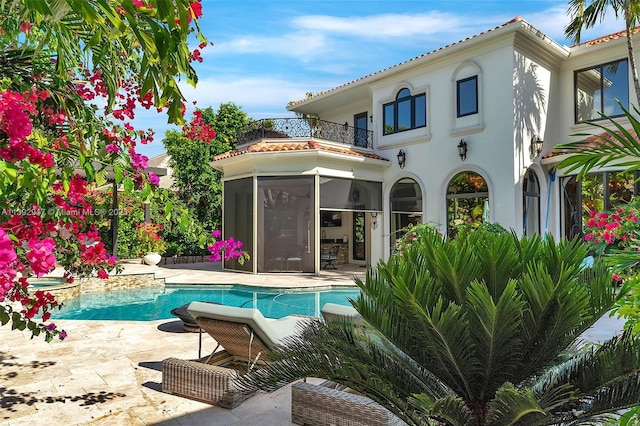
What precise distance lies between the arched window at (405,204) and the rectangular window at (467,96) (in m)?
3.63

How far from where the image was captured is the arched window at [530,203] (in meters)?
15.4

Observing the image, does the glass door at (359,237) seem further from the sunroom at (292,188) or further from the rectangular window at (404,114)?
the rectangular window at (404,114)

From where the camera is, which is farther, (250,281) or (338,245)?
(338,245)

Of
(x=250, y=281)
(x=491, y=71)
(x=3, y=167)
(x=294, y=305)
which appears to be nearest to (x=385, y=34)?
(x=491, y=71)

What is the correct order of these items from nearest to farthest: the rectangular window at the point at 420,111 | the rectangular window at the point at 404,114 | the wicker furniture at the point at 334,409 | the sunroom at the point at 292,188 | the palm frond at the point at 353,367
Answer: the palm frond at the point at 353,367 → the wicker furniture at the point at 334,409 → the sunroom at the point at 292,188 → the rectangular window at the point at 420,111 → the rectangular window at the point at 404,114

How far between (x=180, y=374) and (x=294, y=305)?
7.41 m

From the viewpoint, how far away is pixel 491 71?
15188 mm

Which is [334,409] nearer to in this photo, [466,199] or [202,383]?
[202,383]

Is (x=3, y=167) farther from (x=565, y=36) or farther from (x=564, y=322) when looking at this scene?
(x=565, y=36)

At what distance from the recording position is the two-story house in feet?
49.2

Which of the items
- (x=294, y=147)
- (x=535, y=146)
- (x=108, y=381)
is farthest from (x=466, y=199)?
(x=108, y=381)

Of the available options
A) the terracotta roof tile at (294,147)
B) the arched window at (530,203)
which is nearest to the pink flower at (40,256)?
the terracotta roof tile at (294,147)

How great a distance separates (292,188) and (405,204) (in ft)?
16.9

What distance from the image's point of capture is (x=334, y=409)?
12.8 feet
